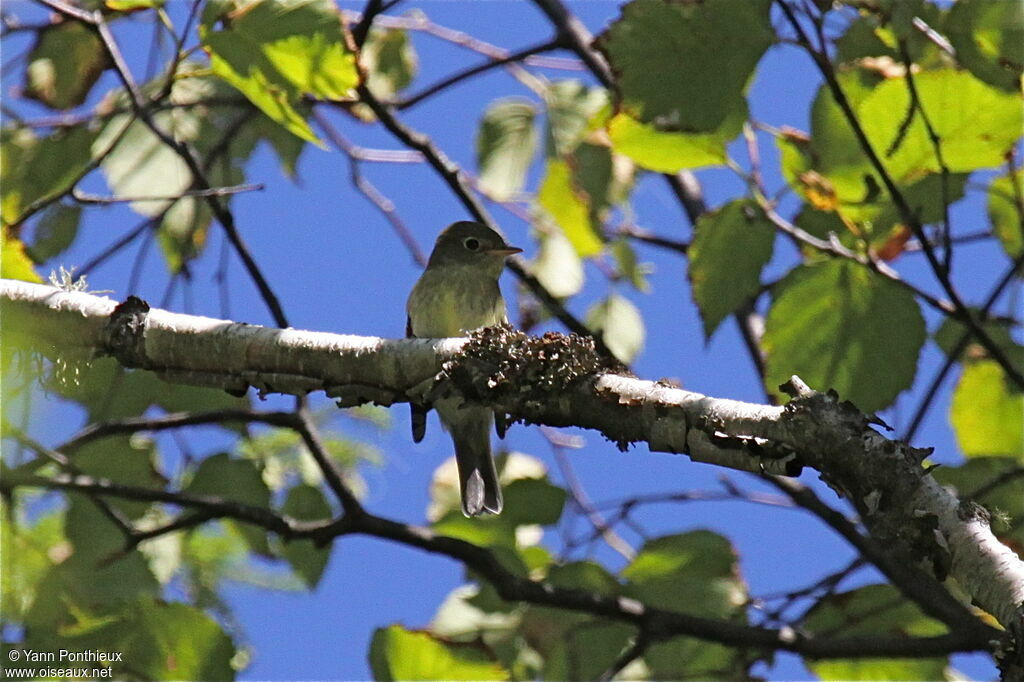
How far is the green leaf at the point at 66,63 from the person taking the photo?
461 centimetres

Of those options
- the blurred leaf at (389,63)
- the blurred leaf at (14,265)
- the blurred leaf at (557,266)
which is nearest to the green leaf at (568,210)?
the blurred leaf at (557,266)

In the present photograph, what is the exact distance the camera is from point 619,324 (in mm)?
5414

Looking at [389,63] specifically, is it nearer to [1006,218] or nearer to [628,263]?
[628,263]

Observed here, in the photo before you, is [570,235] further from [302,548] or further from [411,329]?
[302,548]

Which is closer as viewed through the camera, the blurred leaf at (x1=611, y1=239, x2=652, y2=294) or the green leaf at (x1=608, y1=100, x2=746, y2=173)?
the green leaf at (x1=608, y1=100, x2=746, y2=173)

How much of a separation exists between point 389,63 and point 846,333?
10.7ft

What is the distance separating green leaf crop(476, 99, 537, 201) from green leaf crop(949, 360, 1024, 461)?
222 centimetres

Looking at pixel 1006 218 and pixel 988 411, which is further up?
pixel 1006 218

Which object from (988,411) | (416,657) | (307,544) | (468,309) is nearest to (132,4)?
(416,657)

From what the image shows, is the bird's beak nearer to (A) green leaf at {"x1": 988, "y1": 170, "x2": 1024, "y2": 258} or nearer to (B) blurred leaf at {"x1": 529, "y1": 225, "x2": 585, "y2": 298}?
(B) blurred leaf at {"x1": 529, "y1": 225, "x2": 585, "y2": 298}

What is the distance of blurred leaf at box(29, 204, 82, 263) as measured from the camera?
4.49 m

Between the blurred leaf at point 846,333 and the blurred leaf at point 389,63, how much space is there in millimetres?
3031

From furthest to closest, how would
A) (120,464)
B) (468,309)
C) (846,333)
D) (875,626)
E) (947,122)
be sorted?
(468,309) < (875,626) < (120,464) < (846,333) < (947,122)

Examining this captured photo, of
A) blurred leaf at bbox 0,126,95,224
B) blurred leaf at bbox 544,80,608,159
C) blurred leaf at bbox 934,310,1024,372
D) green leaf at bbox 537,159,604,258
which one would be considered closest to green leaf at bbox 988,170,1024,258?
blurred leaf at bbox 934,310,1024,372
